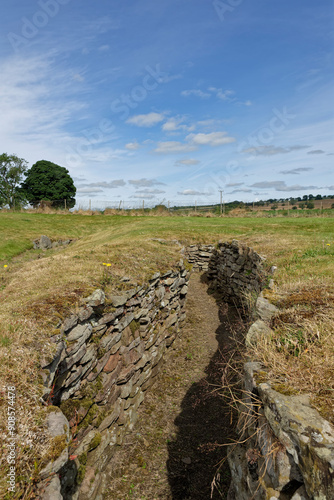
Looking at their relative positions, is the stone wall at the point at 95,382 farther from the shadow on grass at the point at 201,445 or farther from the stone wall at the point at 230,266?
the stone wall at the point at 230,266

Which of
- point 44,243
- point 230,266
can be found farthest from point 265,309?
point 44,243

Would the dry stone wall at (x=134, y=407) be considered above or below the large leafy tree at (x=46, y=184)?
below

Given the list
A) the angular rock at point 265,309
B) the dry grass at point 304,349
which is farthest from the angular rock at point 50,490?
the angular rock at point 265,309

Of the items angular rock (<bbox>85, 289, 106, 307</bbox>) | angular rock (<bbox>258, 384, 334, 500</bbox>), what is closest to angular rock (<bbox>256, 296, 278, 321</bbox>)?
angular rock (<bbox>258, 384, 334, 500</bbox>)

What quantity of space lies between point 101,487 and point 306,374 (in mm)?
4066

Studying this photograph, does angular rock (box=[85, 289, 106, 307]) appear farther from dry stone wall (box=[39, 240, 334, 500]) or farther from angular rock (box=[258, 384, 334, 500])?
angular rock (box=[258, 384, 334, 500])

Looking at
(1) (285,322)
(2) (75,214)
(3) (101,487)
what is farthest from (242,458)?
(2) (75,214)

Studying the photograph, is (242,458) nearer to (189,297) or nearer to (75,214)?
(189,297)

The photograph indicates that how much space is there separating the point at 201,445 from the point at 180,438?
4.69 feet

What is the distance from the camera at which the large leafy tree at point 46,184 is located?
47250 millimetres

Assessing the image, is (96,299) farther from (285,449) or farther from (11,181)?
(11,181)

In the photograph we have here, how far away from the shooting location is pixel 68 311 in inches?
181

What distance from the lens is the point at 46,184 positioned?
48.0 metres

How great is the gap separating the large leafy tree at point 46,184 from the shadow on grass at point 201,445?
45.8m
